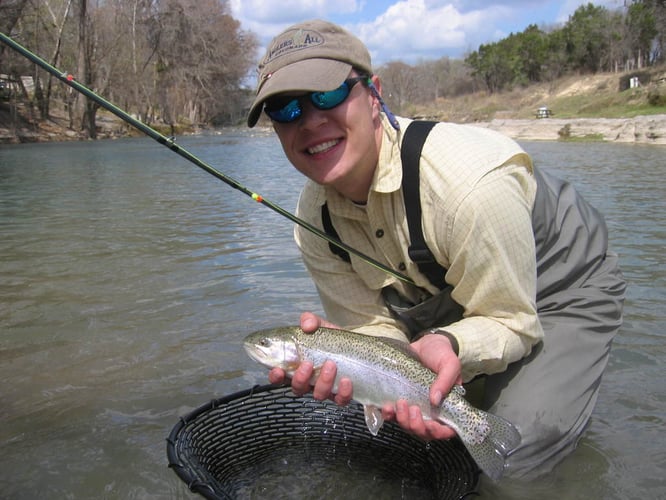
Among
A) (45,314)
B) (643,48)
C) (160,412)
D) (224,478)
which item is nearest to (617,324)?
(224,478)

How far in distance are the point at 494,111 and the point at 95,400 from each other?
201 feet

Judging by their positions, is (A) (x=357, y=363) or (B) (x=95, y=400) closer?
(A) (x=357, y=363)

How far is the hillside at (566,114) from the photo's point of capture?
109 feet

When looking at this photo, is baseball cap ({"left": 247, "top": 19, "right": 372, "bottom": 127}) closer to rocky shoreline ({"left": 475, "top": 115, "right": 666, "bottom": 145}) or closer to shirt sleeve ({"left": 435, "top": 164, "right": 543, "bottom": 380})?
shirt sleeve ({"left": 435, "top": 164, "right": 543, "bottom": 380})

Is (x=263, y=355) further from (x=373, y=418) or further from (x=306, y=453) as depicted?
(x=306, y=453)

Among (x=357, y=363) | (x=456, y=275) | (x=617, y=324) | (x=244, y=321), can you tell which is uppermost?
(x=456, y=275)

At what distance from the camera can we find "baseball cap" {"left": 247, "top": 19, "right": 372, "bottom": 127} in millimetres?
2529

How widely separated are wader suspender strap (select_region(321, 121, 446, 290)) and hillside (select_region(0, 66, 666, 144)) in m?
29.4

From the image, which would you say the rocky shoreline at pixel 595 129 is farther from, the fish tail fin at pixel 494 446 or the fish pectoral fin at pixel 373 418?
the fish pectoral fin at pixel 373 418

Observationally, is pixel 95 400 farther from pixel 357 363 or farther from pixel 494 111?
pixel 494 111

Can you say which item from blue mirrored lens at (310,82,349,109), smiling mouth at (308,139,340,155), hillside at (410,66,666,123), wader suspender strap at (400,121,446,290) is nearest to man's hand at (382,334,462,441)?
wader suspender strap at (400,121,446,290)

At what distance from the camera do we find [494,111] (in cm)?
6075

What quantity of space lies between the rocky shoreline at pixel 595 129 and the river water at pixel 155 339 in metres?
19.6

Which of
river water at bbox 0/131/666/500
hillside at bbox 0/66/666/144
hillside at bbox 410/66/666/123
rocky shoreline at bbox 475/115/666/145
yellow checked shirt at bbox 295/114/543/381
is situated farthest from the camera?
hillside at bbox 410/66/666/123
